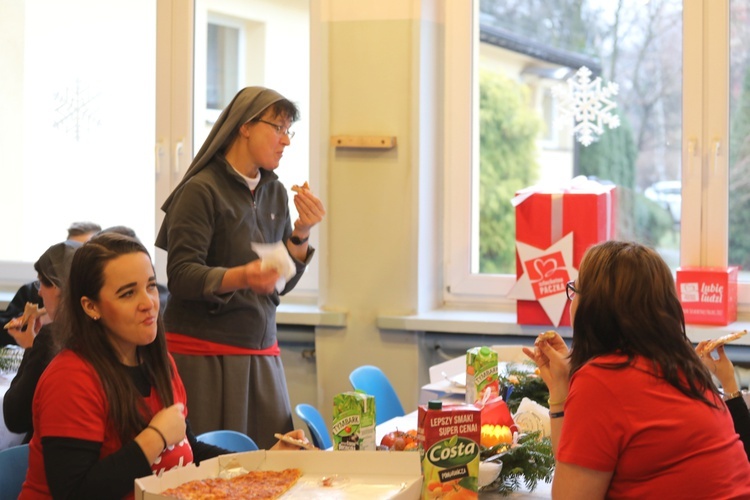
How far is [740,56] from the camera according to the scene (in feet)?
12.8

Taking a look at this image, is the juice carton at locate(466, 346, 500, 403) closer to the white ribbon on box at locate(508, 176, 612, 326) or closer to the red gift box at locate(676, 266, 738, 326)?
the white ribbon on box at locate(508, 176, 612, 326)

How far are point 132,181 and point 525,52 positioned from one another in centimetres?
204

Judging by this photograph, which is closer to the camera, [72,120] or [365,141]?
[365,141]

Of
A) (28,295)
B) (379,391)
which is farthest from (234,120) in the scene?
(28,295)

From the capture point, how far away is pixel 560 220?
148 inches

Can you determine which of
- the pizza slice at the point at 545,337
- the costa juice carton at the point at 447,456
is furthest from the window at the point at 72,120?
the costa juice carton at the point at 447,456

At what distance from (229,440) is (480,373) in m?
0.71

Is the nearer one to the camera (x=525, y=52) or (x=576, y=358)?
(x=576, y=358)

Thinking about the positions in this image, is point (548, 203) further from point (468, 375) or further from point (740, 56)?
point (468, 375)

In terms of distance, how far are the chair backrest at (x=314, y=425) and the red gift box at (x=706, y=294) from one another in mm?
1593

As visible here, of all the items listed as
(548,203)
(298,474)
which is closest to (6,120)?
(548,203)

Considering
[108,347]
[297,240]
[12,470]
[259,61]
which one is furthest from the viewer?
[259,61]

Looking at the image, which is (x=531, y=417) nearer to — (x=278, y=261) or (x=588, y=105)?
(x=278, y=261)

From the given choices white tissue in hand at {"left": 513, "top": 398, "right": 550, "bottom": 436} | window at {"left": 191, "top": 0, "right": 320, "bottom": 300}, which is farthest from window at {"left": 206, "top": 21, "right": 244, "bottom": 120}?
white tissue in hand at {"left": 513, "top": 398, "right": 550, "bottom": 436}
